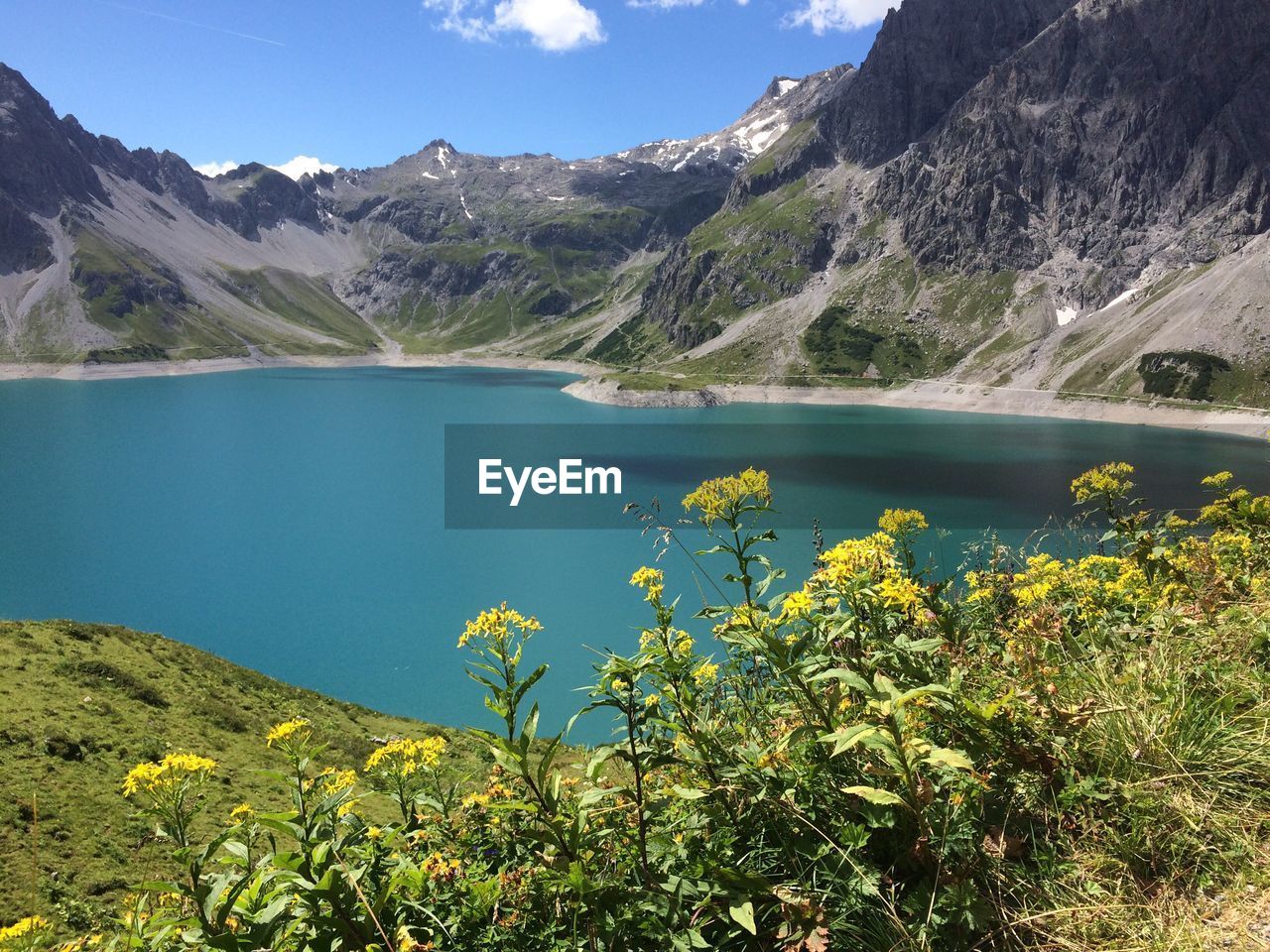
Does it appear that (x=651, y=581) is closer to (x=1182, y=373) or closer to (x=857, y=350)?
(x=1182, y=373)

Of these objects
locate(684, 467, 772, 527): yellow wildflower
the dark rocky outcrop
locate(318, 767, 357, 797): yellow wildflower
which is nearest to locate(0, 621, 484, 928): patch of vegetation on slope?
locate(318, 767, 357, 797): yellow wildflower

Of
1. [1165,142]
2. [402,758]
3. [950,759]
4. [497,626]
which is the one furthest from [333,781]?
[1165,142]

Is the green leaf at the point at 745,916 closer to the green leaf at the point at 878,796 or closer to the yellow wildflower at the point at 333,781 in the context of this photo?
the green leaf at the point at 878,796

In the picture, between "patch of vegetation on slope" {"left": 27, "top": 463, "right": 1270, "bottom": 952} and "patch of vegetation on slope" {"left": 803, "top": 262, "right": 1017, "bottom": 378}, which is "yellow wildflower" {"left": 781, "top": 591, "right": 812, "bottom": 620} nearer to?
"patch of vegetation on slope" {"left": 27, "top": 463, "right": 1270, "bottom": 952}

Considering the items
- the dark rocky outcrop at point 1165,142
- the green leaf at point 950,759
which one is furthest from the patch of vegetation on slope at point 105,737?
the dark rocky outcrop at point 1165,142

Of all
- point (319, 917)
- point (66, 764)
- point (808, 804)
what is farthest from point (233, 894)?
point (66, 764)

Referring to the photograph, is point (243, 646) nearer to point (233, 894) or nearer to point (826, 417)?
point (233, 894)
